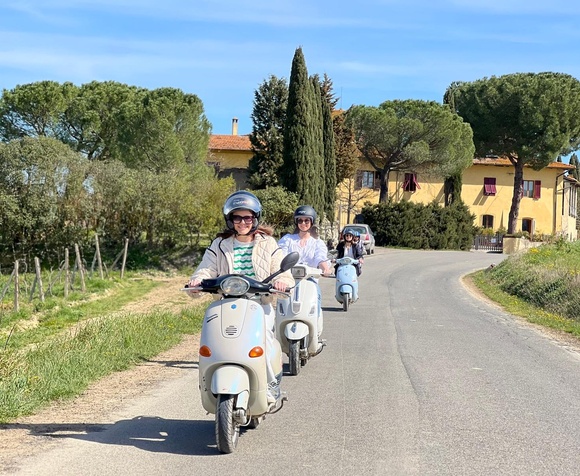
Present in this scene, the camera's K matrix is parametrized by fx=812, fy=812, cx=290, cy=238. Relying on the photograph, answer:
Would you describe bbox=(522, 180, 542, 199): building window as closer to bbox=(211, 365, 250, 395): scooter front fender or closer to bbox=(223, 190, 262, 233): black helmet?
bbox=(223, 190, 262, 233): black helmet

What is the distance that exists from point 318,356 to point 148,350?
2425 millimetres

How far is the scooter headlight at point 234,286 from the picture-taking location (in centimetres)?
610

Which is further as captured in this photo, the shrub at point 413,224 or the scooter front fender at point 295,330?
the shrub at point 413,224

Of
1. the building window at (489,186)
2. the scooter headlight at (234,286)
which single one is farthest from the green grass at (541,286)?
the building window at (489,186)

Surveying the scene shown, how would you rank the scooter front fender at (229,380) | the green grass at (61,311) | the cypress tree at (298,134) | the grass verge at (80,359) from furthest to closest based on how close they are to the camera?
1. the cypress tree at (298,134)
2. the green grass at (61,311)
3. the grass verge at (80,359)
4. the scooter front fender at (229,380)

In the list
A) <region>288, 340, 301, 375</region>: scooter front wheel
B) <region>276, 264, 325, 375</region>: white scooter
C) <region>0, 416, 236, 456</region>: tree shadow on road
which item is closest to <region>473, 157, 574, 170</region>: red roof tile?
<region>276, 264, 325, 375</region>: white scooter

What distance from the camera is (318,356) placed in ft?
36.6

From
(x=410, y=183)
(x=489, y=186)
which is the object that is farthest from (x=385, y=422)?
(x=489, y=186)

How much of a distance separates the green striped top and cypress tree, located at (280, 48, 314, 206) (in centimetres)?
3260

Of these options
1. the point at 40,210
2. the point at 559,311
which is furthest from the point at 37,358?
the point at 40,210

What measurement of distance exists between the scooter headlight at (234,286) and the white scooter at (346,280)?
9960mm

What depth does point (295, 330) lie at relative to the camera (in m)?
9.72

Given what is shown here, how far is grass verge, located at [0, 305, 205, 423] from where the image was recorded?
26.1ft

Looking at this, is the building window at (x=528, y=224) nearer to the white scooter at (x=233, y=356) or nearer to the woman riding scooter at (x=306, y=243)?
the woman riding scooter at (x=306, y=243)
